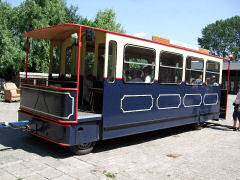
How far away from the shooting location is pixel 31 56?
72.3ft

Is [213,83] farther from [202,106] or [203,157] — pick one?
[203,157]

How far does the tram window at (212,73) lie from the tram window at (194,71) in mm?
495

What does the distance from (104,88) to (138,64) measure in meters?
1.28

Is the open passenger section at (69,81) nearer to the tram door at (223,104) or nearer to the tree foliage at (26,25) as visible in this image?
the tram door at (223,104)

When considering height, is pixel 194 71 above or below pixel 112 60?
below

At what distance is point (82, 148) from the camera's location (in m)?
5.48

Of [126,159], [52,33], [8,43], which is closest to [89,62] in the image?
[52,33]

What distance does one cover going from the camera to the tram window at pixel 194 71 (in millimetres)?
8039

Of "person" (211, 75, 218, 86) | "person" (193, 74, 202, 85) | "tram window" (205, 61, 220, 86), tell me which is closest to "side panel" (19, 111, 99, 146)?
"person" (193, 74, 202, 85)

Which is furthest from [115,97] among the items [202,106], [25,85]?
[202,106]

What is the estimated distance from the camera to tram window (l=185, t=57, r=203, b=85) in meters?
8.04

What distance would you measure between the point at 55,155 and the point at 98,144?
1.36 m

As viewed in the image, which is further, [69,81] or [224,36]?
[224,36]

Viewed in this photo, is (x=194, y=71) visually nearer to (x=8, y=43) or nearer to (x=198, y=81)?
(x=198, y=81)
